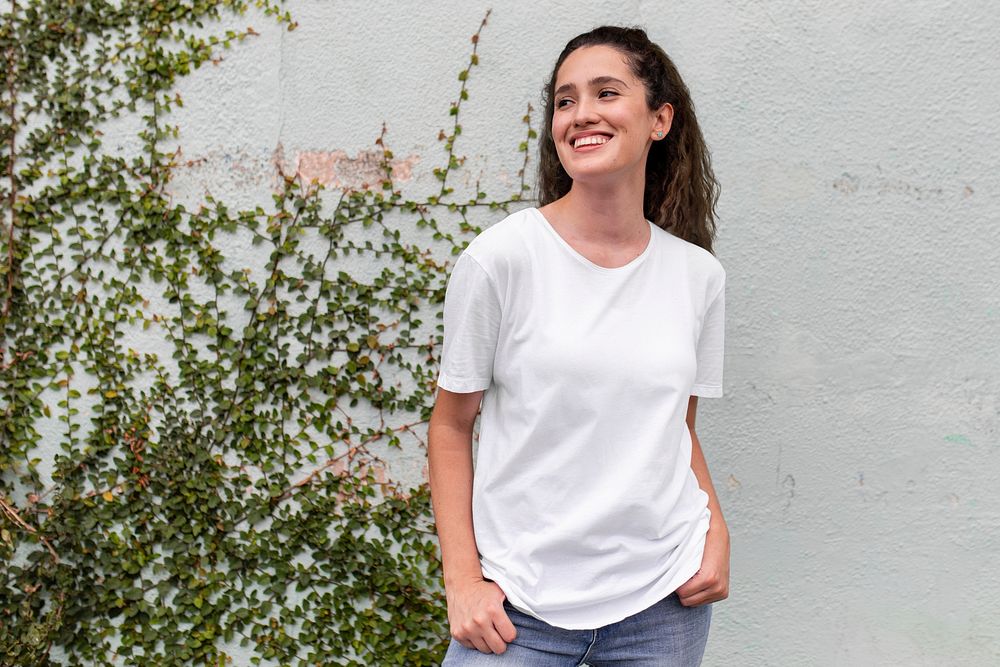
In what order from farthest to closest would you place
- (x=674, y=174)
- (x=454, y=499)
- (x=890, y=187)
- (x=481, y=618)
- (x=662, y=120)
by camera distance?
(x=890, y=187)
(x=674, y=174)
(x=662, y=120)
(x=454, y=499)
(x=481, y=618)

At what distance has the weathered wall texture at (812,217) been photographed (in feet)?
7.43

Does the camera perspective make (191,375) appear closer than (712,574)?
No

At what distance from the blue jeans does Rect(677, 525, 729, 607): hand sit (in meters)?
0.03

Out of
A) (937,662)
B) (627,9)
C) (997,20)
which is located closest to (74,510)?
(627,9)

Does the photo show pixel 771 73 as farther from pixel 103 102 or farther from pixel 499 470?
pixel 103 102

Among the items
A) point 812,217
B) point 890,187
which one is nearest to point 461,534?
point 812,217

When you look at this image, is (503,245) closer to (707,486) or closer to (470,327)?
(470,327)

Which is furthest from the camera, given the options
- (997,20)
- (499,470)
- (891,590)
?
(891,590)

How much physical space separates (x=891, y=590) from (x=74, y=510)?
2.28 metres

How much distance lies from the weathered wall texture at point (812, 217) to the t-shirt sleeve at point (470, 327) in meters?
0.88

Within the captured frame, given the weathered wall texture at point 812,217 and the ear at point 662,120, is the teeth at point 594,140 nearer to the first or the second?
the ear at point 662,120

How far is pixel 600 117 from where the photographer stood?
1582 mm

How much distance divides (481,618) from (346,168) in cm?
134

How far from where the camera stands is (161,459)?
242cm
